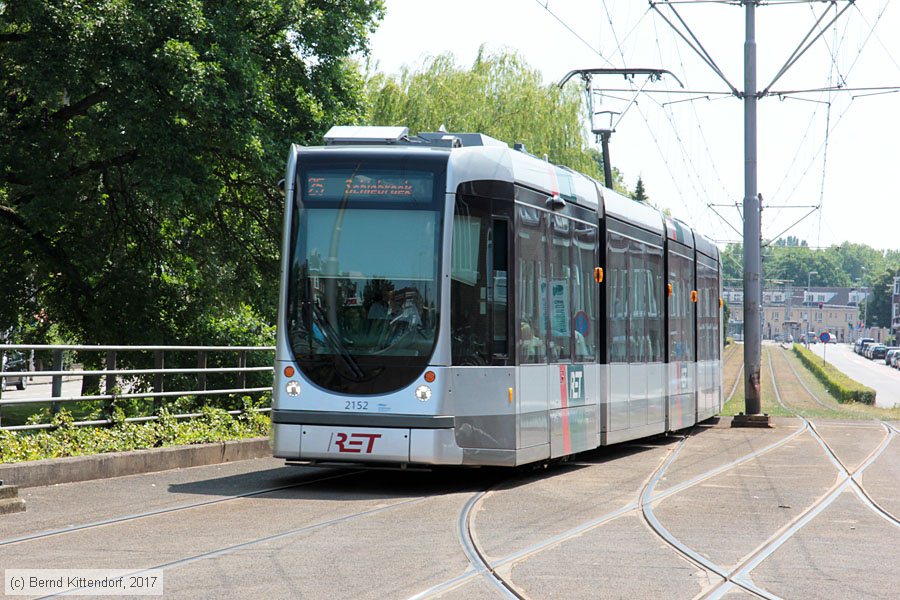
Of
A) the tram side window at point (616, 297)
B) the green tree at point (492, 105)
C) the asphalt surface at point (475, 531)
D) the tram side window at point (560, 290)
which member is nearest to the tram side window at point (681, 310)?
the tram side window at point (616, 297)

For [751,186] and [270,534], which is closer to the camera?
[270,534]

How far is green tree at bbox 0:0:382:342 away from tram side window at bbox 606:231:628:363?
756cm

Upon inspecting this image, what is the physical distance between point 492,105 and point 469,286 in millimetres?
27829

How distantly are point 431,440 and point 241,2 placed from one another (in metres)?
12.8

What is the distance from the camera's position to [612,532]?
8875 millimetres

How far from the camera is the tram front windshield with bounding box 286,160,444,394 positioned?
11.2m

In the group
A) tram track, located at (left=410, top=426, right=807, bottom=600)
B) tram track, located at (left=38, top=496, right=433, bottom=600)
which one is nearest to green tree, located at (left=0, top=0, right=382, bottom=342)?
tram track, located at (left=410, top=426, right=807, bottom=600)

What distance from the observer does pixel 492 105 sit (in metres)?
38.7

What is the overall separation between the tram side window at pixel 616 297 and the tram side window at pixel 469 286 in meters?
3.63

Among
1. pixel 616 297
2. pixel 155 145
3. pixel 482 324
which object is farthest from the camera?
pixel 155 145

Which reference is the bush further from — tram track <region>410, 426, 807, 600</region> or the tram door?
tram track <region>410, 426, 807, 600</region>

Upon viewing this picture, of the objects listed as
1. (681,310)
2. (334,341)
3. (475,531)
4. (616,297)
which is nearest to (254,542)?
(475,531)

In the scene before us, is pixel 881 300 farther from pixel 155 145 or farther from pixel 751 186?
pixel 155 145

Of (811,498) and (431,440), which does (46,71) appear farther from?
(811,498)
